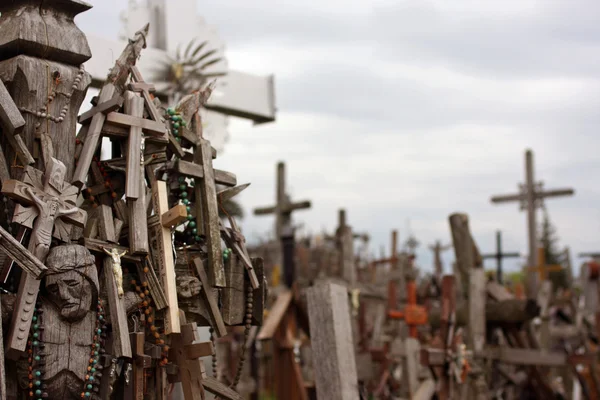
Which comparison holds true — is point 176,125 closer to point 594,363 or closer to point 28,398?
point 28,398

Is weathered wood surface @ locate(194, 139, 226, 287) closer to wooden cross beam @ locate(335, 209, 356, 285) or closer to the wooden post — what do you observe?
the wooden post

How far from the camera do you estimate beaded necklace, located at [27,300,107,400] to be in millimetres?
3633

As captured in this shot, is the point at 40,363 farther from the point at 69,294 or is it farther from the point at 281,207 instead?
the point at 281,207

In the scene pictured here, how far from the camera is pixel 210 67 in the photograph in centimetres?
804

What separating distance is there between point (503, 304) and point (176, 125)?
685cm

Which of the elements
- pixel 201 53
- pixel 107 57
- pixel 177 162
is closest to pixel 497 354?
pixel 201 53

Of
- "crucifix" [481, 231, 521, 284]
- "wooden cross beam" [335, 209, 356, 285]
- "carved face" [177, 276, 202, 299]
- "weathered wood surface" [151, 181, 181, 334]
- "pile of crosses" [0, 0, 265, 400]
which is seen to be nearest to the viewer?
"pile of crosses" [0, 0, 265, 400]

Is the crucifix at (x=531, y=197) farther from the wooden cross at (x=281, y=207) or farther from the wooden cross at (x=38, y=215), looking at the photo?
the wooden cross at (x=38, y=215)

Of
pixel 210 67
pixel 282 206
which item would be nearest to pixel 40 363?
pixel 210 67

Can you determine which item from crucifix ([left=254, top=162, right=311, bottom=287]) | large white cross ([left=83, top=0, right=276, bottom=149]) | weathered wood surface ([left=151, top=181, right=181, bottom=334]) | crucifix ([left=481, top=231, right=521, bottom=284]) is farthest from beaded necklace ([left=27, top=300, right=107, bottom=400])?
crucifix ([left=481, top=231, right=521, bottom=284])

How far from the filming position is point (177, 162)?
455cm

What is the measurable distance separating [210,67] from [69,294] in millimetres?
4590

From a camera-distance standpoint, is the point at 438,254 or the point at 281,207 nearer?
the point at 281,207

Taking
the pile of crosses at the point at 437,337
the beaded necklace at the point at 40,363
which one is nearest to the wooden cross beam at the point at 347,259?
the pile of crosses at the point at 437,337
